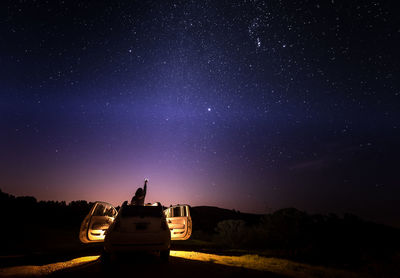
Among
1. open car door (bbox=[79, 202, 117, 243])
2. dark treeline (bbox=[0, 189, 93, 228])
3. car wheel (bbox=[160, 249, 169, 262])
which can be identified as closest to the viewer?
car wheel (bbox=[160, 249, 169, 262])

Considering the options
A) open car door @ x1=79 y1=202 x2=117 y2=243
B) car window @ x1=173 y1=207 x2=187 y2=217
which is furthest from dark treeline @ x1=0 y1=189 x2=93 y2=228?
open car door @ x1=79 y1=202 x2=117 y2=243

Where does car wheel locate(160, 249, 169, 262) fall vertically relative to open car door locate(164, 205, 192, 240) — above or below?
below

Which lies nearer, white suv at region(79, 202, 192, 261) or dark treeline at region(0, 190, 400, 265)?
white suv at region(79, 202, 192, 261)

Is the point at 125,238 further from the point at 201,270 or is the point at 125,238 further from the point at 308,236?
the point at 308,236

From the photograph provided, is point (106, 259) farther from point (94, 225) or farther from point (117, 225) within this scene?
point (94, 225)

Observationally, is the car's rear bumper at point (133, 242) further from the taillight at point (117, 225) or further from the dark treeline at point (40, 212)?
the dark treeline at point (40, 212)

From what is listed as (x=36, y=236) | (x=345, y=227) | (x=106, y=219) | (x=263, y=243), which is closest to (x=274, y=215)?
(x=263, y=243)

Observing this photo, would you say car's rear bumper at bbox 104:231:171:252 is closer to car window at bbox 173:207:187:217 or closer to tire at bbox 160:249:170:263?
tire at bbox 160:249:170:263

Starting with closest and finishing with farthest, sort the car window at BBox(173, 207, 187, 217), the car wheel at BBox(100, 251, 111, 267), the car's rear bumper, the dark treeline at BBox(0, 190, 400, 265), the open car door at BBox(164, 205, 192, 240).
A: the car's rear bumper, the car wheel at BBox(100, 251, 111, 267), the open car door at BBox(164, 205, 192, 240), the car window at BBox(173, 207, 187, 217), the dark treeline at BBox(0, 190, 400, 265)

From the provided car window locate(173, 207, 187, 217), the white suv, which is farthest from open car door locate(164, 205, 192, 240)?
the white suv

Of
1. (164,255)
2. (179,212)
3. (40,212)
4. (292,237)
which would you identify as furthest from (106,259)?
Result: (40,212)

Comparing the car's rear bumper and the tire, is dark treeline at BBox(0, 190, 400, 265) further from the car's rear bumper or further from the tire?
the car's rear bumper

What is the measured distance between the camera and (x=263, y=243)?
1716 centimetres

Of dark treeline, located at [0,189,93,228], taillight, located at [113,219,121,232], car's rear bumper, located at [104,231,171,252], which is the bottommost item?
car's rear bumper, located at [104,231,171,252]
